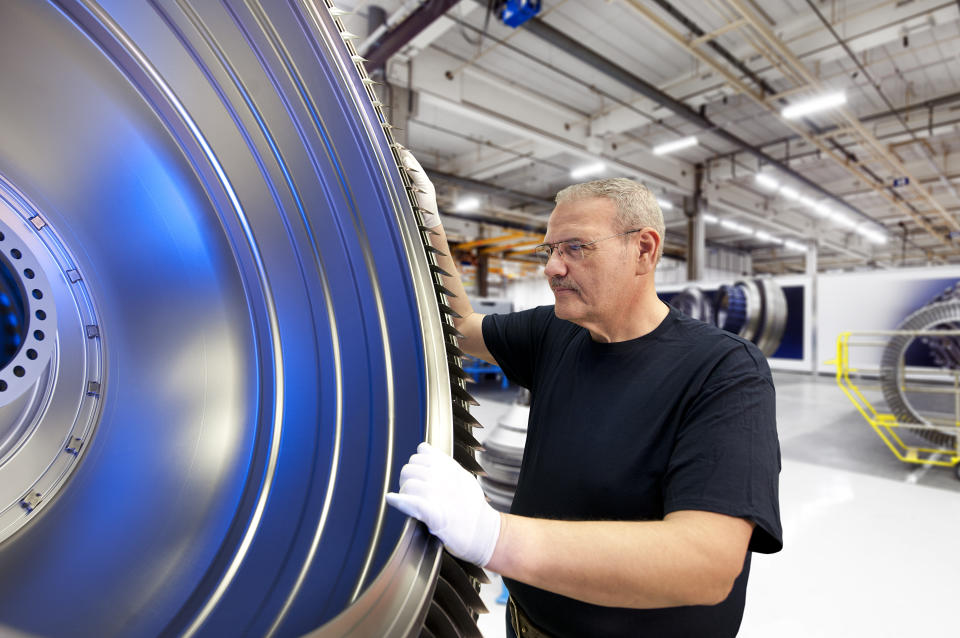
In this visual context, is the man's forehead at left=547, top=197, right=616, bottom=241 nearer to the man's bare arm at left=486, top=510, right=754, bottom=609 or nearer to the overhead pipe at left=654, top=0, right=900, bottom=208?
the man's bare arm at left=486, top=510, right=754, bottom=609

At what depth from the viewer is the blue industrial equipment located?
128 inches

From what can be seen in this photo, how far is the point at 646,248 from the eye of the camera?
925 mm

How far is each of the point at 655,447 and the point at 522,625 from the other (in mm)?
440

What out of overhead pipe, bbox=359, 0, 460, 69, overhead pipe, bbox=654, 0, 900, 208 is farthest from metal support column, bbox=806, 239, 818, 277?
overhead pipe, bbox=359, 0, 460, 69

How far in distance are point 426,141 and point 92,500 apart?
7.26m

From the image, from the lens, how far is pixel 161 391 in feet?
2.12

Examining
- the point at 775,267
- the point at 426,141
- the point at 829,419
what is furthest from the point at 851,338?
the point at 775,267

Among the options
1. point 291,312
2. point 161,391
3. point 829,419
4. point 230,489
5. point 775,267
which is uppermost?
point 775,267

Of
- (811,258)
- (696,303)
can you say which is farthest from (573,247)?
(811,258)

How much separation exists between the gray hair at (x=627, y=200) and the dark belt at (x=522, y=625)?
712mm

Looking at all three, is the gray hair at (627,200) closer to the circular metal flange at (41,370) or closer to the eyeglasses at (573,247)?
the eyeglasses at (573,247)

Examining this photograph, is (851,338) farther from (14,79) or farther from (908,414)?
(14,79)

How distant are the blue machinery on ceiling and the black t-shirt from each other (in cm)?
27

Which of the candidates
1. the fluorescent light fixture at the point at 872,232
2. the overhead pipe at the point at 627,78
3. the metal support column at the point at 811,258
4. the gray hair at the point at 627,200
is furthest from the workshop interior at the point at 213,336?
the fluorescent light fixture at the point at 872,232
